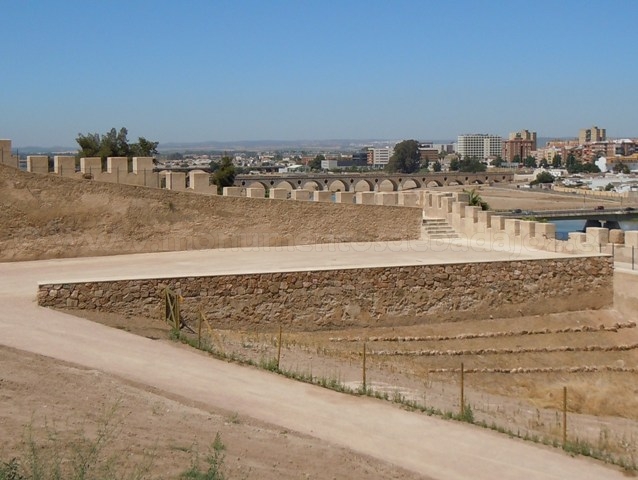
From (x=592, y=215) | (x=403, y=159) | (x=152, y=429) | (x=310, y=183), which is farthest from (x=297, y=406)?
(x=403, y=159)

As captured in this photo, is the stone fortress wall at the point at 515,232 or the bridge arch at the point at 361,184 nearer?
the stone fortress wall at the point at 515,232

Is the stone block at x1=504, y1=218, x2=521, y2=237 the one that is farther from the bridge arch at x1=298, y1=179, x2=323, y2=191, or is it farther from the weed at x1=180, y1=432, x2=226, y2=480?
the bridge arch at x1=298, y1=179, x2=323, y2=191

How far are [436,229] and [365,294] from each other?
25.8 ft

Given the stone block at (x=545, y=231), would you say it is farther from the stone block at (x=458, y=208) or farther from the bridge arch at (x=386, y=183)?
the bridge arch at (x=386, y=183)

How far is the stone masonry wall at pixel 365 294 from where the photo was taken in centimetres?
1414

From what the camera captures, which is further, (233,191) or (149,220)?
(233,191)

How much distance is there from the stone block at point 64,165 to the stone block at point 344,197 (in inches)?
256

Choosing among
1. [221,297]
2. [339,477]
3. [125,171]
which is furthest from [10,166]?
[339,477]

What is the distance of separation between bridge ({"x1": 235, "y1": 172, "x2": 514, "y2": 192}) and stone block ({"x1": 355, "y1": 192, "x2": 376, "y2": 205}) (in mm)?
61180

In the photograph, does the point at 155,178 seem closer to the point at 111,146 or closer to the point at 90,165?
the point at 90,165

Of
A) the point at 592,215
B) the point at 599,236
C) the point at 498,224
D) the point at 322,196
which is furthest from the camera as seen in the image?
the point at 592,215

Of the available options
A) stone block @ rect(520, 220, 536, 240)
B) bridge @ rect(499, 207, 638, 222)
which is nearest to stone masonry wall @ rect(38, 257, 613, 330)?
stone block @ rect(520, 220, 536, 240)

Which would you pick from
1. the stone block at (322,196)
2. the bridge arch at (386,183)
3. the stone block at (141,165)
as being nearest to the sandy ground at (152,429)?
the stone block at (141,165)

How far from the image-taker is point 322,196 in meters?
22.3
